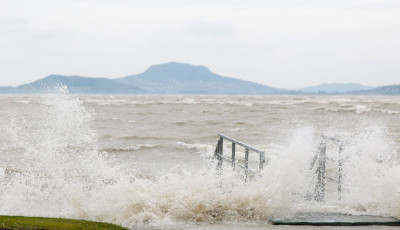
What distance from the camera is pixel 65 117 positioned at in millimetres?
13359

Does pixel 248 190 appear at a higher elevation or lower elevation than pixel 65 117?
lower

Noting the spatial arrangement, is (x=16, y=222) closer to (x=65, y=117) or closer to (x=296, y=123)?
(x=65, y=117)

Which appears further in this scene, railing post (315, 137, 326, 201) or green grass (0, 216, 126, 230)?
railing post (315, 137, 326, 201)

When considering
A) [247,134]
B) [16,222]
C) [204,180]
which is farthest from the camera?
[247,134]

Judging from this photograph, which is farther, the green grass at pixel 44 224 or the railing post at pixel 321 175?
the railing post at pixel 321 175

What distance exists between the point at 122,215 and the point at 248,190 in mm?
2184

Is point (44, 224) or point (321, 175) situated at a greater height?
point (321, 175)

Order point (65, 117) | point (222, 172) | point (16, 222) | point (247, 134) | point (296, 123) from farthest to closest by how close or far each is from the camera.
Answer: point (296, 123)
point (247, 134)
point (65, 117)
point (222, 172)
point (16, 222)

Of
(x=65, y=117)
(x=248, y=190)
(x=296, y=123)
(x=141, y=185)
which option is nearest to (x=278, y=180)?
(x=248, y=190)

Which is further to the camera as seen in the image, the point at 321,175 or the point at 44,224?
the point at 321,175

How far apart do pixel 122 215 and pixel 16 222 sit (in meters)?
2.23

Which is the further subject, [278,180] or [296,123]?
[296,123]

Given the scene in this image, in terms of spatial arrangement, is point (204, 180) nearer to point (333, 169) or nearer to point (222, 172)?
point (222, 172)

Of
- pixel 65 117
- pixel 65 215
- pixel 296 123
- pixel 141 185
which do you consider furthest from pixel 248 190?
pixel 296 123
